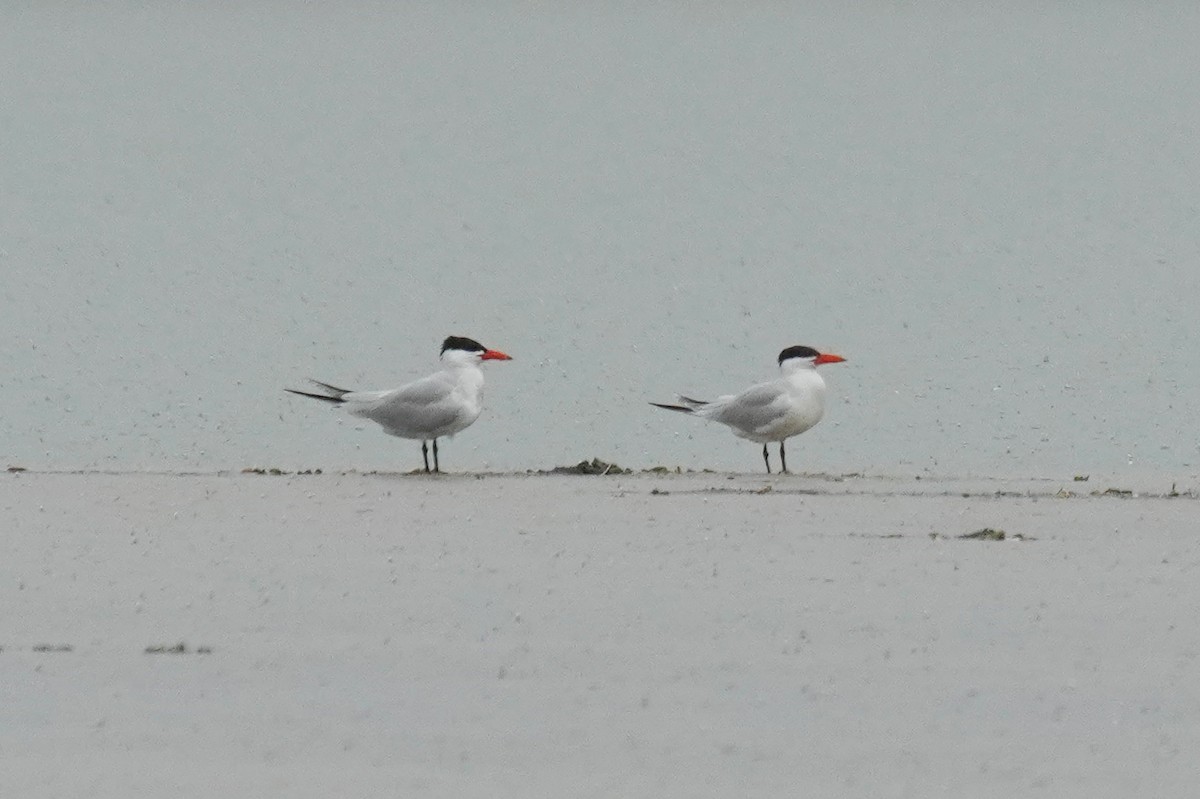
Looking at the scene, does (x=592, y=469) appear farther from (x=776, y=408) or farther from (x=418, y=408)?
(x=776, y=408)

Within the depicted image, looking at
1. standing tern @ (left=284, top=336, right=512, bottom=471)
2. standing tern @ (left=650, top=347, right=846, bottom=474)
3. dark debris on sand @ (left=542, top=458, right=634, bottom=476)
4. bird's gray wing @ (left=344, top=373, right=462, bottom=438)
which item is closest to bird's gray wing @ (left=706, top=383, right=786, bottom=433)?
standing tern @ (left=650, top=347, right=846, bottom=474)

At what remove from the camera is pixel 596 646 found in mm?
5723

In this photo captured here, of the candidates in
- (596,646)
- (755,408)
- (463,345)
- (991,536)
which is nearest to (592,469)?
(755,408)

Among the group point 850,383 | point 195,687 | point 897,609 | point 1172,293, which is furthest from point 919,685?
point 1172,293

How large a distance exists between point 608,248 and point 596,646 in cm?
1261

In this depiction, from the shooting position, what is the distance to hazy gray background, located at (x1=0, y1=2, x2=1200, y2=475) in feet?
40.3

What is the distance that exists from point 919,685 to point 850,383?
26.9 ft

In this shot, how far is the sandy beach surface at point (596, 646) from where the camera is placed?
A: 174 inches

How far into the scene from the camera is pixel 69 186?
69.2 feet

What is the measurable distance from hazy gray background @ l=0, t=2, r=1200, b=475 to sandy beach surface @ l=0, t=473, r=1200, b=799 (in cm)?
264

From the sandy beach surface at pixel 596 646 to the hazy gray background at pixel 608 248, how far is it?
8.66 ft

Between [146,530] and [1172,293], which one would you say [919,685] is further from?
[1172,293]

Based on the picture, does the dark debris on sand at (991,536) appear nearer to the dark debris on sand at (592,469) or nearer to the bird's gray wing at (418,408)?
the dark debris on sand at (592,469)

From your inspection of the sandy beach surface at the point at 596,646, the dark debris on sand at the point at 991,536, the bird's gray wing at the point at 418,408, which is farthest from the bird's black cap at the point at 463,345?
the dark debris on sand at the point at 991,536
